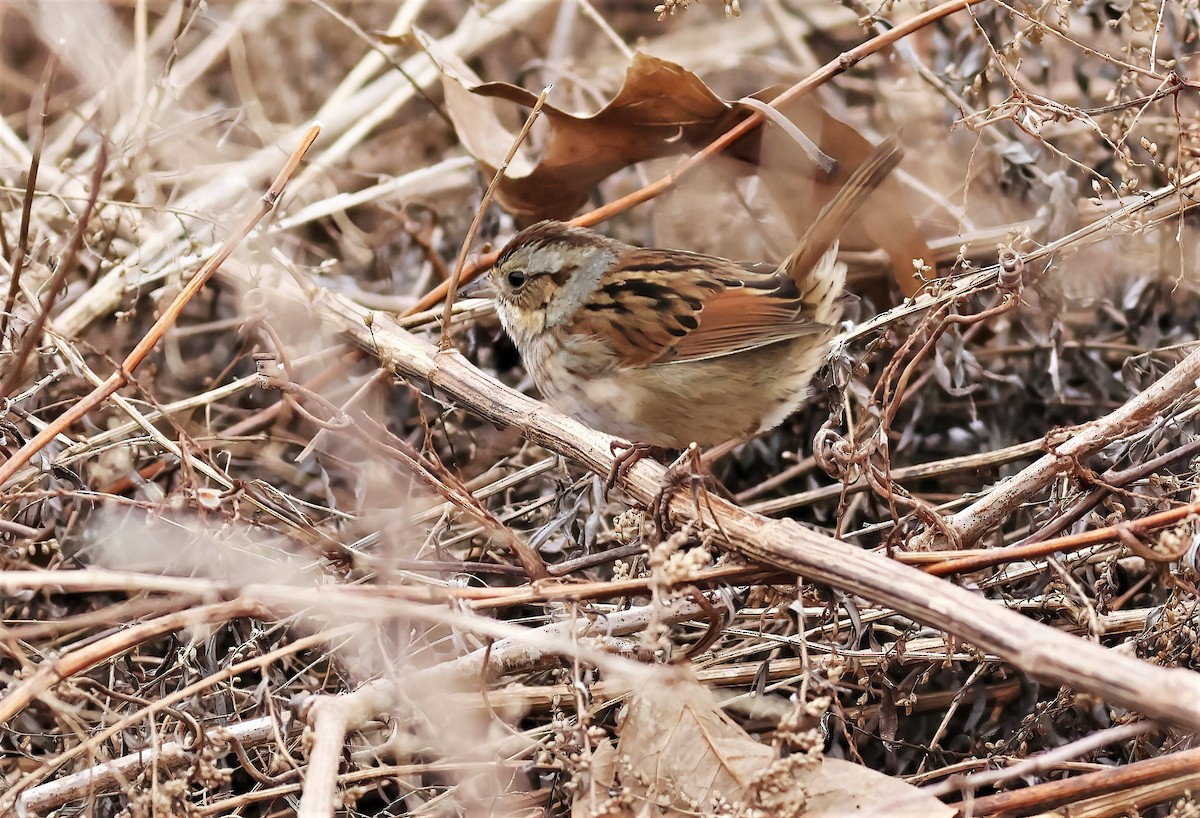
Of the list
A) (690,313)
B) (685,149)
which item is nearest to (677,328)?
(690,313)

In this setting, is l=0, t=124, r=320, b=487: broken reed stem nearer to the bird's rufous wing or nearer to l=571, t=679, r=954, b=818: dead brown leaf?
the bird's rufous wing

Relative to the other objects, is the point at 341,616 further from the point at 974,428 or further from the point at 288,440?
the point at 974,428

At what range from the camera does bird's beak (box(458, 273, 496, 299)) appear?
11.0 feet

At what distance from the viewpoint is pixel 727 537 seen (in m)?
2.32

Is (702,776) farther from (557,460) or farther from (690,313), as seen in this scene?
(690,313)

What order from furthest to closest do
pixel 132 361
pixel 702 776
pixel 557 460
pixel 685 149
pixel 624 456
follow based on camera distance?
pixel 685 149, pixel 557 460, pixel 624 456, pixel 132 361, pixel 702 776

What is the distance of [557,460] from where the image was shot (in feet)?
10.7

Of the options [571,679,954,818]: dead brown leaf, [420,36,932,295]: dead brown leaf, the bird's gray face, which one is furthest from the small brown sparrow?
[571,679,954,818]: dead brown leaf

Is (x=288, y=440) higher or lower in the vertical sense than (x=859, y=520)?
higher

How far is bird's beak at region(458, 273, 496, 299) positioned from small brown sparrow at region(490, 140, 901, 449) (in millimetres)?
72

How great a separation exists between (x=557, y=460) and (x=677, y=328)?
0.51 metres

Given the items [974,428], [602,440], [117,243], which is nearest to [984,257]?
[974,428]

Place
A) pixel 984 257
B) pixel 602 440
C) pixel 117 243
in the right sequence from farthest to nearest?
1. pixel 117 243
2. pixel 984 257
3. pixel 602 440

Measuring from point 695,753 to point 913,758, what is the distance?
629mm
